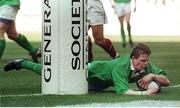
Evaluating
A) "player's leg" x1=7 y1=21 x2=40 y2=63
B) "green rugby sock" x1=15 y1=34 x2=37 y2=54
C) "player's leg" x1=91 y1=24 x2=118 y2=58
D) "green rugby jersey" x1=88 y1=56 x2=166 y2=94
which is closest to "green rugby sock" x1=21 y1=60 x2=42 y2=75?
"green rugby jersey" x1=88 y1=56 x2=166 y2=94

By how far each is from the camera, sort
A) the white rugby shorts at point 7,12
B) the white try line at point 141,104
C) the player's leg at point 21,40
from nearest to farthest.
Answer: the white try line at point 141,104 < the white rugby shorts at point 7,12 < the player's leg at point 21,40

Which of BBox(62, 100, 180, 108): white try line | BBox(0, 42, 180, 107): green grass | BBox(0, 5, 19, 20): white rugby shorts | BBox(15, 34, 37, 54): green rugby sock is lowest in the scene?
BBox(0, 42, 180, 107): green grass

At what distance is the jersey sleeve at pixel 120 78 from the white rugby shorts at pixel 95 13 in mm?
3240

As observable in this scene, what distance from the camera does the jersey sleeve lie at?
267 inches

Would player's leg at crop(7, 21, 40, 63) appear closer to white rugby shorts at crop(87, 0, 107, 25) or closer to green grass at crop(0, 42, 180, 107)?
green grass at crop(0, 42, 180, 107)

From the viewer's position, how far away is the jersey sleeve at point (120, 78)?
6785mm

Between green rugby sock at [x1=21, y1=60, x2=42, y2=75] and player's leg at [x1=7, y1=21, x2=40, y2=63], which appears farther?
player's leg at [x1=7, y1=21, x2=40, y2=63]

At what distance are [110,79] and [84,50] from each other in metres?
0.39

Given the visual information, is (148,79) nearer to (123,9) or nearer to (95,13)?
(95,13)

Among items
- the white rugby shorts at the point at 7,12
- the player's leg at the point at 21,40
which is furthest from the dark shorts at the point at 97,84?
the player's leg at the point at 21,40

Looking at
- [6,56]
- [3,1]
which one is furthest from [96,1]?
[6,56]

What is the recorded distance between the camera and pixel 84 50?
6.92 m

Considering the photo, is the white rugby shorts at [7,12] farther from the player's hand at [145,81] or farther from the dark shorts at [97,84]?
Result: the player's hand at [145,81]

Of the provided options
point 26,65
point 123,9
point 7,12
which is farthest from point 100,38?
point 123,9
